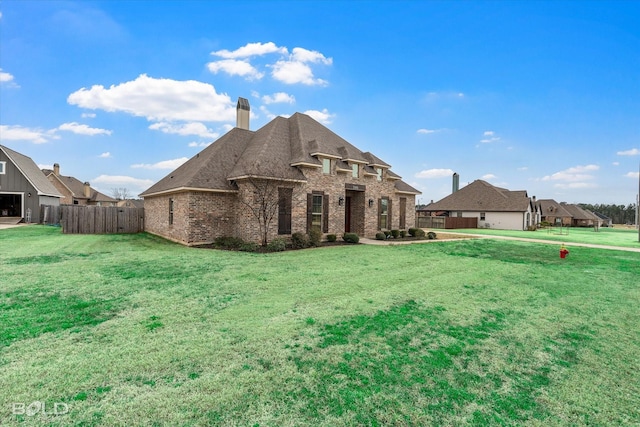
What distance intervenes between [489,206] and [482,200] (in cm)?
142

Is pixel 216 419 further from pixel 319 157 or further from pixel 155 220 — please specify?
pixel 155 220

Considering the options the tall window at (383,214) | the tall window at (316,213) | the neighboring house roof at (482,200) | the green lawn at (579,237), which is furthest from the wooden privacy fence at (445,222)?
the tall window at (316,213)

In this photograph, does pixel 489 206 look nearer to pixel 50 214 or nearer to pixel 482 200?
pixel 482 200

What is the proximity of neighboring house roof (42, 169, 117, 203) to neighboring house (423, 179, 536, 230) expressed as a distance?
166ft

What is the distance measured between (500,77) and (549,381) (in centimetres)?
2044

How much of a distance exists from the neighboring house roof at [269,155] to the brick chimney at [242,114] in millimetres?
1143

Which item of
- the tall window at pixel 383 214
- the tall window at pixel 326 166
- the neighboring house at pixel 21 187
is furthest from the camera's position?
the neighboring house at pixel 21 187

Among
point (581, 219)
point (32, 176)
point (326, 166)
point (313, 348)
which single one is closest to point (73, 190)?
point (32, 176)

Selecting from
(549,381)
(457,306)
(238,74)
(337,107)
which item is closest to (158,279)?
(457,306)

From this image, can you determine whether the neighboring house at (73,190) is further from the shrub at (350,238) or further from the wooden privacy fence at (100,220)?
the shrub at (350,238)

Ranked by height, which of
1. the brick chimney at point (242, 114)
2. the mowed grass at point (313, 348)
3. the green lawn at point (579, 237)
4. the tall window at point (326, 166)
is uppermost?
the brick chimney at point (242, 114)

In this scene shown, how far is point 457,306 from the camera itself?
5969 mm

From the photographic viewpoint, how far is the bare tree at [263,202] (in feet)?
45.8

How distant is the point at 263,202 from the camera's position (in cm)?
1398
